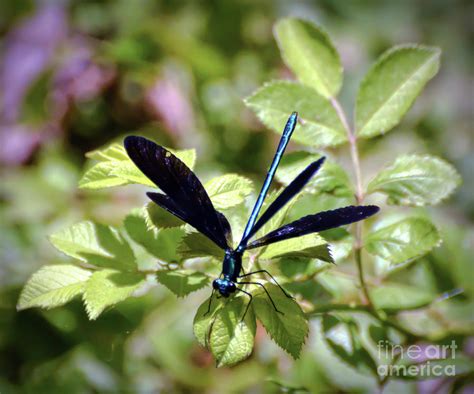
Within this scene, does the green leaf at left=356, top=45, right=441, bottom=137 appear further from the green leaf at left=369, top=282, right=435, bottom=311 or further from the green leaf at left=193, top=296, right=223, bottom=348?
the green leaf at left=193, top=296, right=223, bottom=348

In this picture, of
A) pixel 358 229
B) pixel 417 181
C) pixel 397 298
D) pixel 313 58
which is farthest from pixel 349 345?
pixel 313 58

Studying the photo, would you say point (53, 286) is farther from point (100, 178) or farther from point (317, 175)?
point (317, 175)

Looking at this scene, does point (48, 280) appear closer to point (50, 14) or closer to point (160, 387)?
point (160, 387)

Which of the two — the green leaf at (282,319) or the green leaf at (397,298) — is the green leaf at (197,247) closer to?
the green leaf at (282,319)

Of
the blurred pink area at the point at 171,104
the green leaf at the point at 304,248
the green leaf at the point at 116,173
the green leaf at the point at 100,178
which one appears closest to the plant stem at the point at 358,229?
the green leaf at the point at 304,248

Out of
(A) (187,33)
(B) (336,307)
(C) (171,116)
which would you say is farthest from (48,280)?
(A) (187,33)

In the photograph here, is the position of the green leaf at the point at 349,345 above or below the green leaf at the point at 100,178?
below
